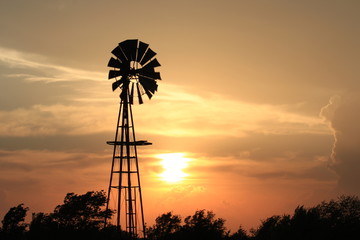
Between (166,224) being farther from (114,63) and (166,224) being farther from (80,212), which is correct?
(114,63)

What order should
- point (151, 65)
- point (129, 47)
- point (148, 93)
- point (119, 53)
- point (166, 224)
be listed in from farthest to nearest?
point (166, 224) → point (151, 65) → point (148, 93) → point (119, 53) → point (129, 47)

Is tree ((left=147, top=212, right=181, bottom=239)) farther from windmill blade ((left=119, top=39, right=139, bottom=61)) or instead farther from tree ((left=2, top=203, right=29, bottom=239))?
windmill blade ((left=119, top=39, right=139, bottom=61))

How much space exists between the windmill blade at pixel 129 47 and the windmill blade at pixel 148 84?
8.03 feet

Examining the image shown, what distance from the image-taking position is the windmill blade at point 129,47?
58812mm

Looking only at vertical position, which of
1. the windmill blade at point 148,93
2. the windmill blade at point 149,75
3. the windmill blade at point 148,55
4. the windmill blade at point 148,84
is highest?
the windmill blade at point 148,55

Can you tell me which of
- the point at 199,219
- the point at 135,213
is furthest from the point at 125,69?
the point at 199,219

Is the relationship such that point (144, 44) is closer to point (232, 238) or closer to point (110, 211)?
point (110, 211)

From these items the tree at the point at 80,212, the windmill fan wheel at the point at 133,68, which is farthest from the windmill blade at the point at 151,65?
the tree at the point at 80,212

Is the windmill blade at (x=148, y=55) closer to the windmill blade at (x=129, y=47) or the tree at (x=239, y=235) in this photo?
the windmill blade at (x=129, y=47)

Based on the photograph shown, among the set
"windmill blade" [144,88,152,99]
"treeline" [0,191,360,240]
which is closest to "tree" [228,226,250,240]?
"treeline" [0,191,360,240]

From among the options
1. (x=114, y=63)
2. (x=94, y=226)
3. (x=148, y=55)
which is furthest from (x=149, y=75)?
(x=94, y=226)

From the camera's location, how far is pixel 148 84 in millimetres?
59250

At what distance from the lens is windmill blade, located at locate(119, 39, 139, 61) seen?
58.8m

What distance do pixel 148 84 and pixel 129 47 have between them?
421cm
